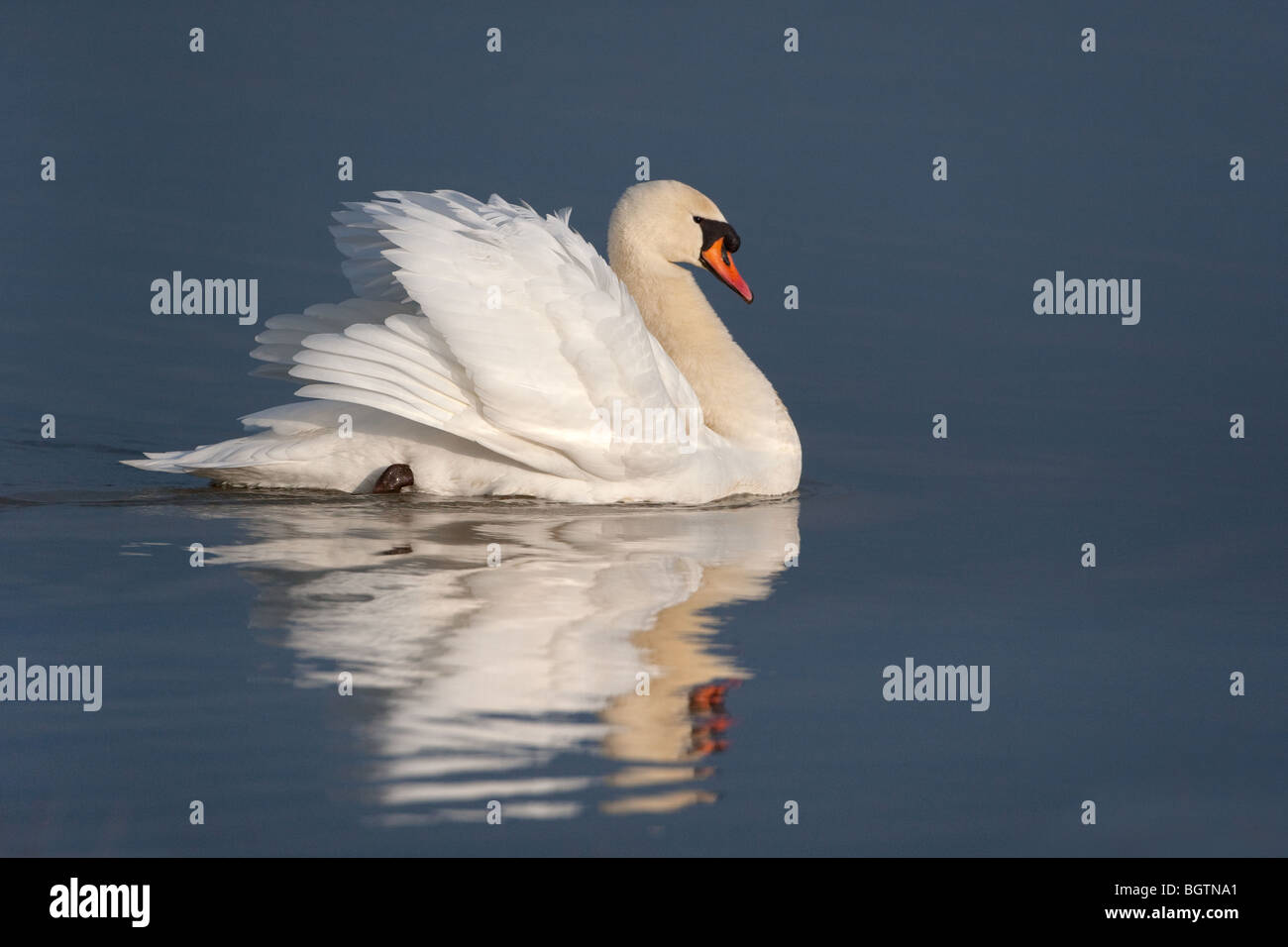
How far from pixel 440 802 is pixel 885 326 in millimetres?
10469

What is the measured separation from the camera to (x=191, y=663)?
7.20 meters

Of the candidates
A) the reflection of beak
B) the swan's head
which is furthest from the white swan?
the reflection of beak

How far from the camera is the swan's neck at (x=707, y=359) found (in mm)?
11352

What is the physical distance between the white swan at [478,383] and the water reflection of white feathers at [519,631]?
22 centimetres

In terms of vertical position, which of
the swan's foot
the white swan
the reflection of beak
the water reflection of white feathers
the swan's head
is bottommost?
the water reflection of white feathers

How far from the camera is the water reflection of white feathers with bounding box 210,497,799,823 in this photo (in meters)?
6.02

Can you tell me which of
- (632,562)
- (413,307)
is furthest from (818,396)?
(632,562)

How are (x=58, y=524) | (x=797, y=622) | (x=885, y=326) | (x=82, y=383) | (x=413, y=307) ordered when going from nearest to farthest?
(x=797, y=622)
(x=58, y=524)
(x=413, y=307)
(x=82, y=383)
(x=885, y=326)

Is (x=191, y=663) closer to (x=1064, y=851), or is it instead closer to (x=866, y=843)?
(x=866, y=843)

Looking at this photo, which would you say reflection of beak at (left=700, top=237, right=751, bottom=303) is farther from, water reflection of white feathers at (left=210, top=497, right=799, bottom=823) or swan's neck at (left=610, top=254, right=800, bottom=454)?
water reflection of white feathers at (left=210, top=497, right=799, bottom=823)

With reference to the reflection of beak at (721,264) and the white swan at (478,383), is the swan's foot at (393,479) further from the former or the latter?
the reflection of beak at (721,264)

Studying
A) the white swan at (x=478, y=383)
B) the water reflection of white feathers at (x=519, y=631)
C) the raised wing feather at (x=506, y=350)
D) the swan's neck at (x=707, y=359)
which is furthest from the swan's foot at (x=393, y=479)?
the swan's neck at (x=707, y=359)

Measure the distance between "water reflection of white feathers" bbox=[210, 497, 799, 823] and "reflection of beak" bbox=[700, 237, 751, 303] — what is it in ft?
5.60

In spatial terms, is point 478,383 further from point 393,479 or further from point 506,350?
point 393,479
